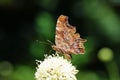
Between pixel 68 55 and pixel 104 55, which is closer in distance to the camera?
pixel 68 55

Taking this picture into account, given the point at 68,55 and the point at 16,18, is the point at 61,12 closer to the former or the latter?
the point at 16,18

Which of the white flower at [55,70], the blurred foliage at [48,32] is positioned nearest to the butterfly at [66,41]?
the white flower at [55,70]

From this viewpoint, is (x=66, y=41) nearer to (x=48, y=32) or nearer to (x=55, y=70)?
(x=55, y=70)

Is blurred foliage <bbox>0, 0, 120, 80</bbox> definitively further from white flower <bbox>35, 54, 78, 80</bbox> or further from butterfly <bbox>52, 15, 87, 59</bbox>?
butterfly <bbox>52, 15, 87, 59</bbox>

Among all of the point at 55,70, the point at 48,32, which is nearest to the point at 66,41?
the point at 55,70

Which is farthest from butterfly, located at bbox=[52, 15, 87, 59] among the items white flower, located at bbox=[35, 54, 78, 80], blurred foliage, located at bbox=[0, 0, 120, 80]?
blurred foliage, located at bbox=[0, 0, 120, 80]

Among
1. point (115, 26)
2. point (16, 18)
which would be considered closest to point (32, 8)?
point (16, 18)
